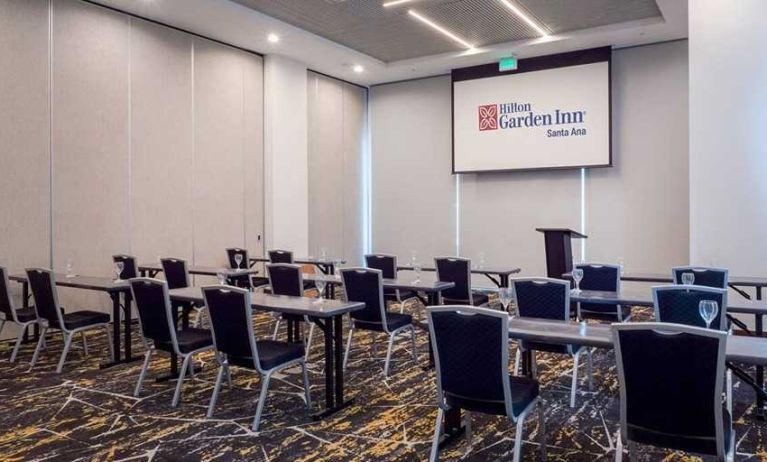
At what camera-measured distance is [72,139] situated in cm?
688

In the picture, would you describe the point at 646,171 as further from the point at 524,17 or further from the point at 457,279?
the point at 457,279

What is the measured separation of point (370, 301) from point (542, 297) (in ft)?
4.67

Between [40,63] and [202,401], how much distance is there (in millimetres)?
4743

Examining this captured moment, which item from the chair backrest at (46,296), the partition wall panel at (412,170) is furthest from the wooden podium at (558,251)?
the chair backrest at (46,296)

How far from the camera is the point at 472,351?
8.93 ft

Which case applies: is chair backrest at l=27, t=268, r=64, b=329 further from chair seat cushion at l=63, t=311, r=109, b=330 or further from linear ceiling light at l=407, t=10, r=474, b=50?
linear ceiling light at l=407, t=10, r=474, b=50

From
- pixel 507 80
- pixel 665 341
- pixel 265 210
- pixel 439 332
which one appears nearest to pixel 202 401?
pixel 439 332

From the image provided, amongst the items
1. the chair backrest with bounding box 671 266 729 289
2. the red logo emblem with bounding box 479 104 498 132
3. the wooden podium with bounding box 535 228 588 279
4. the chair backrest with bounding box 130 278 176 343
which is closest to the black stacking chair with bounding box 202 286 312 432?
the chair backrest with bounding box 130 278 176 343

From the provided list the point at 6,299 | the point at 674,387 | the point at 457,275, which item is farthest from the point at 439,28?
the point at 674,387

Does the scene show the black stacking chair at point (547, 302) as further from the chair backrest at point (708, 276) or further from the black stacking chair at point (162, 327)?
the black stacking chair at point (162, 327)

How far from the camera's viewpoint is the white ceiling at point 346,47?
7.45 metres

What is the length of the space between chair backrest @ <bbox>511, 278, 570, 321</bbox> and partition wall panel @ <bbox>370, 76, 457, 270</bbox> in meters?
6.61

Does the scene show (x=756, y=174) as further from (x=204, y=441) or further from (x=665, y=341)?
(x=204, y=441)

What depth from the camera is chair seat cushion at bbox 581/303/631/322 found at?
514 centimetres
